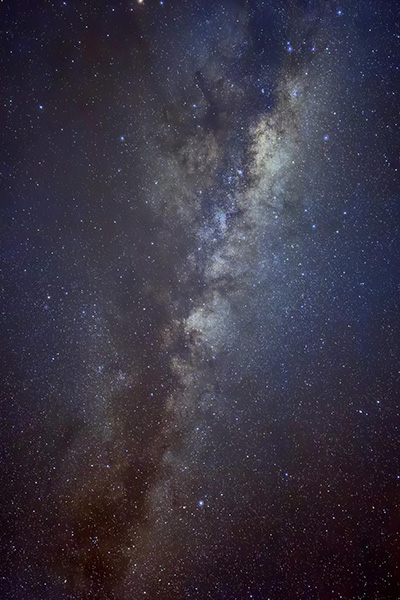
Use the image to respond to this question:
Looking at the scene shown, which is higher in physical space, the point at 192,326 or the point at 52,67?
the point at 52,67

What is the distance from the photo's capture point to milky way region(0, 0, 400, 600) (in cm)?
512

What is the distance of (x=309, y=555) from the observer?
5793 mm

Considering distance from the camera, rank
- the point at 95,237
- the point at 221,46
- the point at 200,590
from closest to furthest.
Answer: the point at 221,46 < the point at 95,237 < the point at 200,590

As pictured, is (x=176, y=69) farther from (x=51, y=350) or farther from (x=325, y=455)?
(x=325, y=455)

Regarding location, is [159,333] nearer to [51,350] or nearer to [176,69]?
[51,350]

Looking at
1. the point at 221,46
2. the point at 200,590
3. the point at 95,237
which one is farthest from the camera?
the point at 200,590

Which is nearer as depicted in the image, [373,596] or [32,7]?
[32,7]

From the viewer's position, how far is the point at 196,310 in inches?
217

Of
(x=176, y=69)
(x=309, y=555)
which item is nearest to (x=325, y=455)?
(x=309, y=555)

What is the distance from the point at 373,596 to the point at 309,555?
106cm

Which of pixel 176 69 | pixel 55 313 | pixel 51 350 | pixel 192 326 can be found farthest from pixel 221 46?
pixel 51 350

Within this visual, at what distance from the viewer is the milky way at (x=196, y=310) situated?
512 centimetres

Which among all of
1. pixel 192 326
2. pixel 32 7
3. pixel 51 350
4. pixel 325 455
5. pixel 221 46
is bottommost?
pixel 325 455

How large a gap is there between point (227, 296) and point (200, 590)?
4306 millimetres
